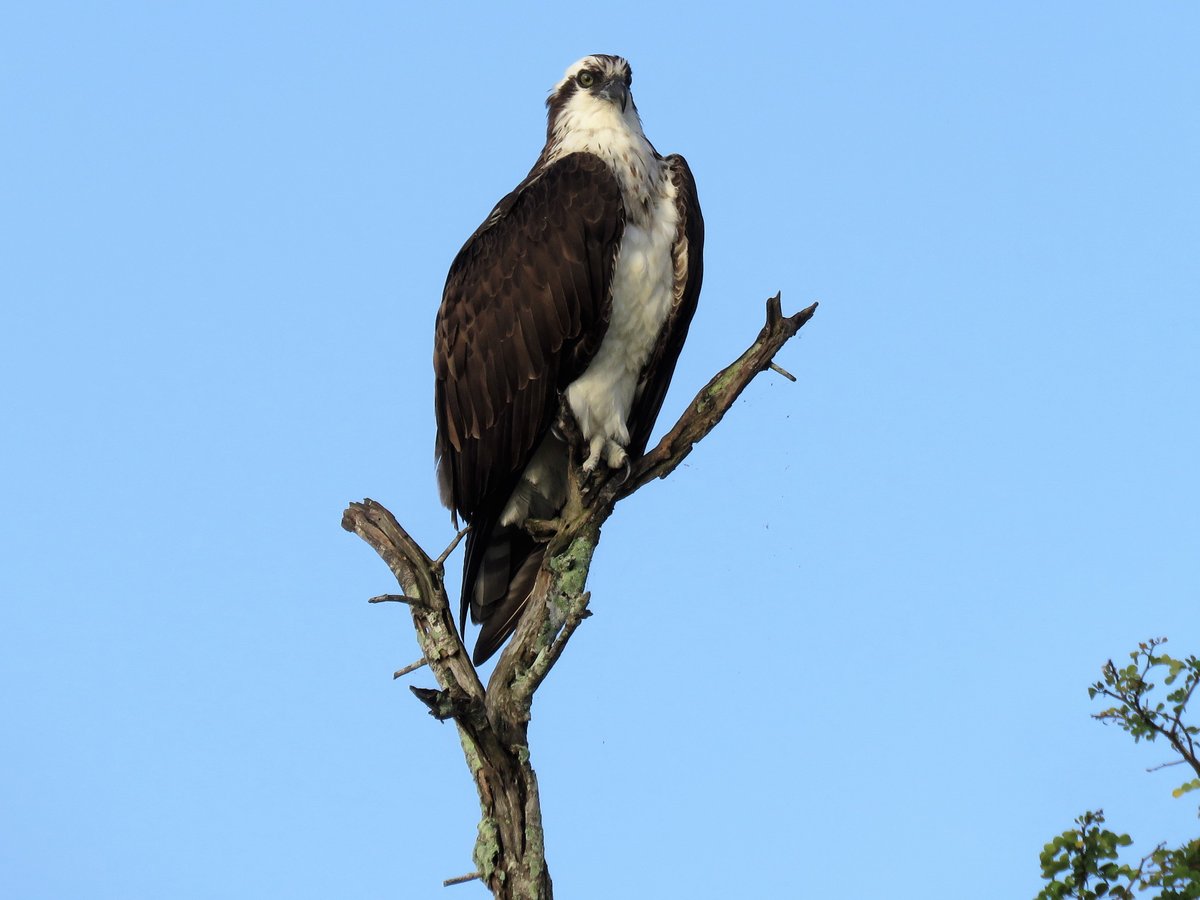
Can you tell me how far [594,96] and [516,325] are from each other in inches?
54.6

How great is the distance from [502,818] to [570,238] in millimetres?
2679

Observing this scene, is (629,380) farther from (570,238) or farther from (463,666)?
(463,666)

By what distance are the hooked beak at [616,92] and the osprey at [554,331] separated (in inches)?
0.4

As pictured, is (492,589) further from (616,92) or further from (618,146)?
(616,92)

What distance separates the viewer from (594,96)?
26.8 ft

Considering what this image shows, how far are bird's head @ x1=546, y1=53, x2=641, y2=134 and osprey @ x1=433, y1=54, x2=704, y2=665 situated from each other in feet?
0.05

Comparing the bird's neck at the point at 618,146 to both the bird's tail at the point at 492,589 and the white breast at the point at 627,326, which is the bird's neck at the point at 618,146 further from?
the bird's tail at the point at 492,589

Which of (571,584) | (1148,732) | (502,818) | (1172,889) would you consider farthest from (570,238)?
(1172,889)

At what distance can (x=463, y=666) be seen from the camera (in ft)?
21.8

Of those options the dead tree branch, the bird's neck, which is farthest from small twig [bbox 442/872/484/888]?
the bird's neck

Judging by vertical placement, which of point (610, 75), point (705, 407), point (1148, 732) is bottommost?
point (1148, 732)

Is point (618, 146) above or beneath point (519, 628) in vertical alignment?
above

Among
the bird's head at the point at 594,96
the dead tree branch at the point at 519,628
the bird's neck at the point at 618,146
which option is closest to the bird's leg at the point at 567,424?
the dead tree branch at the point at 519,628

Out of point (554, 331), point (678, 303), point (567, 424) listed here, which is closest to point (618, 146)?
point (678, 303)
